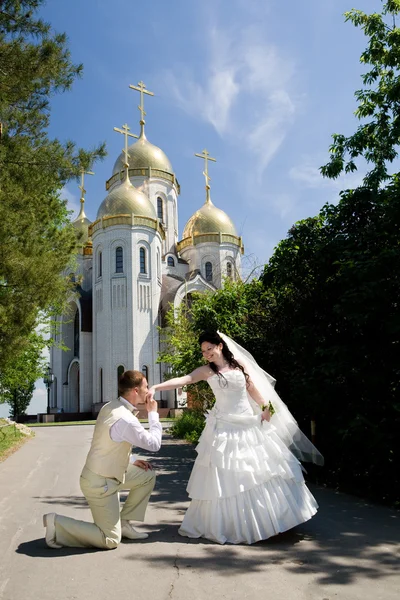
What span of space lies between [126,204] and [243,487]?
3839 cm

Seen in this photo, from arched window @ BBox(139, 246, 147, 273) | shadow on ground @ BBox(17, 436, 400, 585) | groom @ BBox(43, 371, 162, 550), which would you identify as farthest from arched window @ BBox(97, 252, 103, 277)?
groom @ BBox(43, 371, 162, 550)

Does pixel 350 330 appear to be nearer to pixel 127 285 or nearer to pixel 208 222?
pixel 127 285

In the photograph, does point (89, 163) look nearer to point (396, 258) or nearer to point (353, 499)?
point (396, 258)

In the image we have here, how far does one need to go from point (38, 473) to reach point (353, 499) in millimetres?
6015

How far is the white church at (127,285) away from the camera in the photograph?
3950 centimetres

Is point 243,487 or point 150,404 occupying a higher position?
point 150,404

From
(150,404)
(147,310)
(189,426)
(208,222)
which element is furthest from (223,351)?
(208,222)

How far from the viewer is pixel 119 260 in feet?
134

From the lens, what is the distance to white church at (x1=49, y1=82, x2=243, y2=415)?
39500 millimetres

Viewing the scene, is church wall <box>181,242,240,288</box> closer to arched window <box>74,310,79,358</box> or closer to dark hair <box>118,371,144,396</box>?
arched window <box>74,310,79,358</box>

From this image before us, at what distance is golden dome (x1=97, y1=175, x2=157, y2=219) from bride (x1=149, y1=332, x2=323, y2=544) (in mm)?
37018

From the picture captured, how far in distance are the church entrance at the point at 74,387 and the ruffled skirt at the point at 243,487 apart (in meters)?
40.8

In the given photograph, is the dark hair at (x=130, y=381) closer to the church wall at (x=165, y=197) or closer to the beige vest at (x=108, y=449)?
the beige vest at (x=108, y=449)

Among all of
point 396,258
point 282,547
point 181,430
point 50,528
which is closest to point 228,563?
point 282,547
